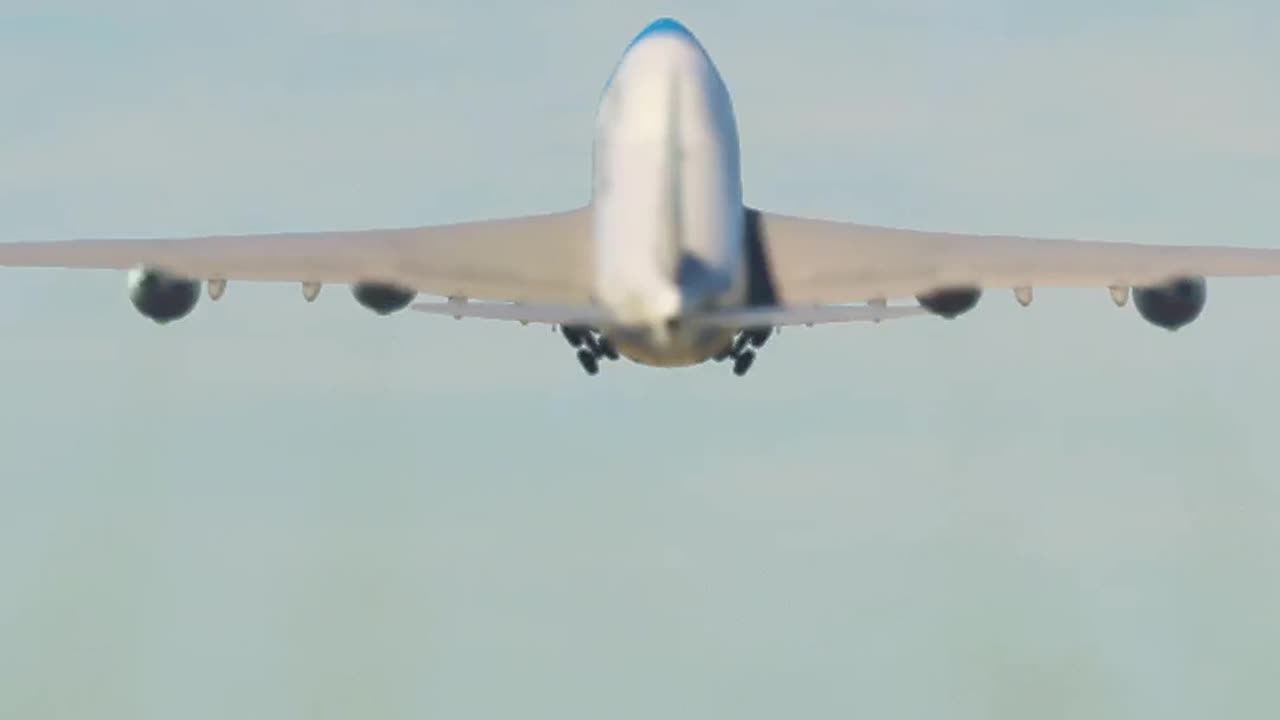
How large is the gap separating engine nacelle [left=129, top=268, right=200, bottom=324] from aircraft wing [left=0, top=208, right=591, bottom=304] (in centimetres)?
23

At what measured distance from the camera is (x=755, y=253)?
67.5 m

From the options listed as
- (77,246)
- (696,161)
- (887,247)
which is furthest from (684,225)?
(77,246)

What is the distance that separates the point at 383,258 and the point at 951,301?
460 inches

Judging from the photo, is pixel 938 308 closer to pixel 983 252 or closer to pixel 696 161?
pixel 983 252

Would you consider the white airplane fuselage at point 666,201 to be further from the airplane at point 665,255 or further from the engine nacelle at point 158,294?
the engine nacelle at point 158,294

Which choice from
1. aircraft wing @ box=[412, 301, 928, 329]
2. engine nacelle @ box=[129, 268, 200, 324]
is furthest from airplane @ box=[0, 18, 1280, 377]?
aircraft wing @ box=[412, 301, 928, 329]

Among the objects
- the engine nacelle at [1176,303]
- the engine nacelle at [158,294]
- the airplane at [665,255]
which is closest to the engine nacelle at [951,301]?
the airplane at [665,255]

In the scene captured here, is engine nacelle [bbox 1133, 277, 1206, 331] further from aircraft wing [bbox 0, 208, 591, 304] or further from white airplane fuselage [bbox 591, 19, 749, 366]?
aircraft wing [bbox 0, 208, 591, 304]

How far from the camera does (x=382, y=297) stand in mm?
65562

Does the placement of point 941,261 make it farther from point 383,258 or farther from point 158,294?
point 158,294

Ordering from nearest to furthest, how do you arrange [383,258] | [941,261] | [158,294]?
1. [158,294]
2. [383,258]
3. [941,261]

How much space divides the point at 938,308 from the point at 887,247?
1.65 meters

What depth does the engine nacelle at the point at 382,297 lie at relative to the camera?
65312mm

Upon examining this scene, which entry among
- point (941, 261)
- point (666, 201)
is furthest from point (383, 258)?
point (941, 261)
